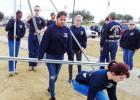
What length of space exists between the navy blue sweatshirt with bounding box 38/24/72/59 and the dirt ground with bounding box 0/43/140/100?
1107 millimetres

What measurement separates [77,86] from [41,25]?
540cm

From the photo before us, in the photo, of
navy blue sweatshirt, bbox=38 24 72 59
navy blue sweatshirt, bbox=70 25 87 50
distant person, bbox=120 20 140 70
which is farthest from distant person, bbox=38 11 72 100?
distant person, bbox=120 20 140 70

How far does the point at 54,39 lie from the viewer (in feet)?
25.3

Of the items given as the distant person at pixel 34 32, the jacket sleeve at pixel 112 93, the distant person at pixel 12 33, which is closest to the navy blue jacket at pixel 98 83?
the jacket sleeve at pixel 112 93

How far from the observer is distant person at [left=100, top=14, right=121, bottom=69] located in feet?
35.7

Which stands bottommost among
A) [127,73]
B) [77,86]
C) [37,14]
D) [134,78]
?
[134,78]

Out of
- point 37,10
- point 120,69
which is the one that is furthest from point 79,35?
point 120,69

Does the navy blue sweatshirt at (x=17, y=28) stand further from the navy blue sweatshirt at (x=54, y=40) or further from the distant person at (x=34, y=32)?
the navy blue sweatshirt at (x=54, y=40)

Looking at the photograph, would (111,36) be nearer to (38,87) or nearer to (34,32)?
(34,32)

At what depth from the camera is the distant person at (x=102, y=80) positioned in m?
4.90

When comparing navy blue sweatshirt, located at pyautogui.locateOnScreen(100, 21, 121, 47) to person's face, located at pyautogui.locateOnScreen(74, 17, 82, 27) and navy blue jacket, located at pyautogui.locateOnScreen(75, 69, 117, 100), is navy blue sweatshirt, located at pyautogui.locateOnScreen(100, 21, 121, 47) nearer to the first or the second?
person's face, located at pyautogui.locateOnScreen(74, 17, 82, 27)

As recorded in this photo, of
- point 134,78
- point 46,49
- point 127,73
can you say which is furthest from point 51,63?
point 134,78

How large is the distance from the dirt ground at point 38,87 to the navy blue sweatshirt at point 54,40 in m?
1.11

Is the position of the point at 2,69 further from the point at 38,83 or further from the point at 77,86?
the point at 77,86
